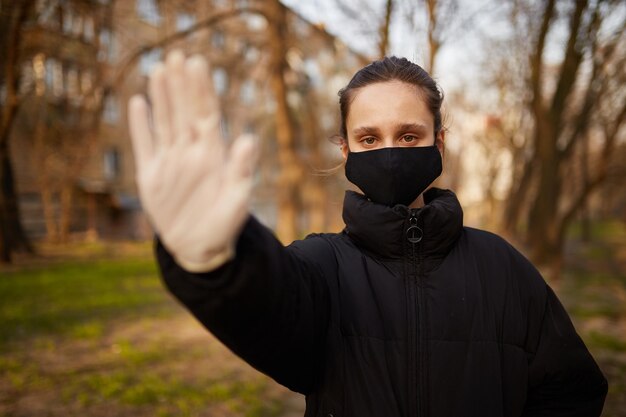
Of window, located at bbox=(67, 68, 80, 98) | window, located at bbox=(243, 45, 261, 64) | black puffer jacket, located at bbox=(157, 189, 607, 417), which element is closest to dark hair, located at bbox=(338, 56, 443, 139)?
black puffer jacket, located at bbox=(157, 189, 607, 417)

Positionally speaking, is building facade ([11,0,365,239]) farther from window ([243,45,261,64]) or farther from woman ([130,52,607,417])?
woman ([130,52,607,417])

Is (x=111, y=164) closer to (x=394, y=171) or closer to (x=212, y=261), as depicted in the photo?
(x=394, y=171)

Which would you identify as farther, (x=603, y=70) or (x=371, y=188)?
(x=603, y=70)

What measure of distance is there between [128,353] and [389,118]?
17.9 feet

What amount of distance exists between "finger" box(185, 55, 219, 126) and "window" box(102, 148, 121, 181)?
28.2 metres

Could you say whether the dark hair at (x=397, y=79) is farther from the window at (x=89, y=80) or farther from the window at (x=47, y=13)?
the window at (x=89, y=80)

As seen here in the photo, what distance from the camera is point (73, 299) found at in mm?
8969

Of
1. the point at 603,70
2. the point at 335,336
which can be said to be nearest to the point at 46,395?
the point at 335,336

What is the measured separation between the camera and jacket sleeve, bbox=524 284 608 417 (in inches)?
60.5

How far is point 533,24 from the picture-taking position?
10.5m

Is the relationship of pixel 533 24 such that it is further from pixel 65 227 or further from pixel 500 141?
pixel 65 227

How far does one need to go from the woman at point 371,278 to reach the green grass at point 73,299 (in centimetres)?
620

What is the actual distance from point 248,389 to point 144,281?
720 cm

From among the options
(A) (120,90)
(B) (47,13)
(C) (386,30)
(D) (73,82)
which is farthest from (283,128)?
(D) (73,82)
